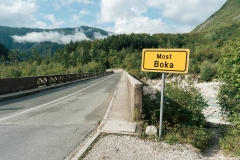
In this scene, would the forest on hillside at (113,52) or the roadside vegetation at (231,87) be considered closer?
the roadside vegetation at (231,87)

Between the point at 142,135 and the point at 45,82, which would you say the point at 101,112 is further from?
the point at 45,82

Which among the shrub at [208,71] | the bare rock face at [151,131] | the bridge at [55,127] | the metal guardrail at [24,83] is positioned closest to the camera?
the bridge at [55,127]

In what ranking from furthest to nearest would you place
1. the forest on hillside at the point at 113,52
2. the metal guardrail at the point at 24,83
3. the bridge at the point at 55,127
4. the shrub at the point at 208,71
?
the forest on hillside at the point at 113,52 → the shrub at the point at 208,71 → the metal guardrail at the point at 24,83 → the bridge at the point at 55,127

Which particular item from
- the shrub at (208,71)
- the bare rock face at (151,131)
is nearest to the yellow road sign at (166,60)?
the bare rock face at (151,131)

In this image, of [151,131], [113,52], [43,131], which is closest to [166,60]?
[151,131]

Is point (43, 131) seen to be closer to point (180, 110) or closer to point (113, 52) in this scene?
point (180, 110)

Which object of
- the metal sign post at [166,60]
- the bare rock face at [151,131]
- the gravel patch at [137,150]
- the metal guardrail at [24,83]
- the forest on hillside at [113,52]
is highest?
the forest on hillside at [113,52]

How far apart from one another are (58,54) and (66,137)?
15260cm

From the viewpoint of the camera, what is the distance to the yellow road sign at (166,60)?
5.22 meters

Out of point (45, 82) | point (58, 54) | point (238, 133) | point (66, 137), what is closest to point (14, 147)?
point (66, 137)

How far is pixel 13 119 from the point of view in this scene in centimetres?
749

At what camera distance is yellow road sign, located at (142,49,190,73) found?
522cm

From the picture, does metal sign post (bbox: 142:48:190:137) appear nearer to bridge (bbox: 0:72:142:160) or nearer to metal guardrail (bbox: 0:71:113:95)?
bridge (bbox: 0:72:142:160)

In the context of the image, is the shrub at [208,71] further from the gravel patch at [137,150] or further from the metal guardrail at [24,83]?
the gravel patch at [137,150]
